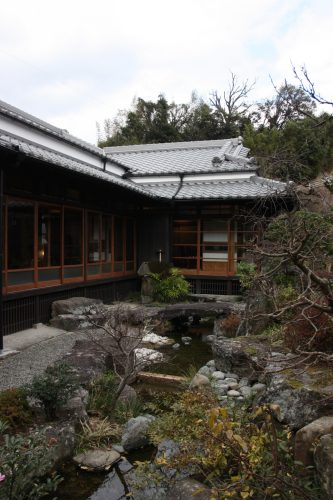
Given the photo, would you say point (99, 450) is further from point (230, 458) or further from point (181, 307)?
point (181, 307)

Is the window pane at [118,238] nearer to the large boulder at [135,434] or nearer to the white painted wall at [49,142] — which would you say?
the white painted wall at [49,142]

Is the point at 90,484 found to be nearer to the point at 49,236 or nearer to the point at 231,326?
the point at 231,326

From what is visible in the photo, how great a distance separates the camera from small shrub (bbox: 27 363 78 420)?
457 cm

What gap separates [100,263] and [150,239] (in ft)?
9.83

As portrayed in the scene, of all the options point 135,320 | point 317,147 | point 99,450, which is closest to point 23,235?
point 135,320

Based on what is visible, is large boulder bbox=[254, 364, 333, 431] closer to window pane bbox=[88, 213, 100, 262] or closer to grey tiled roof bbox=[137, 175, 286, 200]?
window pane bbox=[88, 213, 100, 262]

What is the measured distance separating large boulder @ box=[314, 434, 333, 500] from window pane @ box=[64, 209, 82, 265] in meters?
8.63

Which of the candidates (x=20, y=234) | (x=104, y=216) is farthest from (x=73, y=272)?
(x=104, y=216)

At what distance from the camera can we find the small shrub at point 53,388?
15.0 ft

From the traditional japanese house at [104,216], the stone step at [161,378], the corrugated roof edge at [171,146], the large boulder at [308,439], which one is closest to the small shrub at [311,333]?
the large boulder at [308,439]

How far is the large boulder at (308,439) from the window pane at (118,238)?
418 inches

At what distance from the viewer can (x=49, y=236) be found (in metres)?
10.2

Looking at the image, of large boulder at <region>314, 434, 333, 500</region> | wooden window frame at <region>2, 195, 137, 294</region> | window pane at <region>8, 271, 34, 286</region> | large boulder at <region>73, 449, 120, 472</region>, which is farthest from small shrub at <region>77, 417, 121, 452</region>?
window pane at <region>8, 271, 34, 286</region>

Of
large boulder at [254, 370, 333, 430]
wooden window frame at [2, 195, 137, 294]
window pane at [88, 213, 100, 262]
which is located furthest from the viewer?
window pane at [88, 213, 100, 262]
